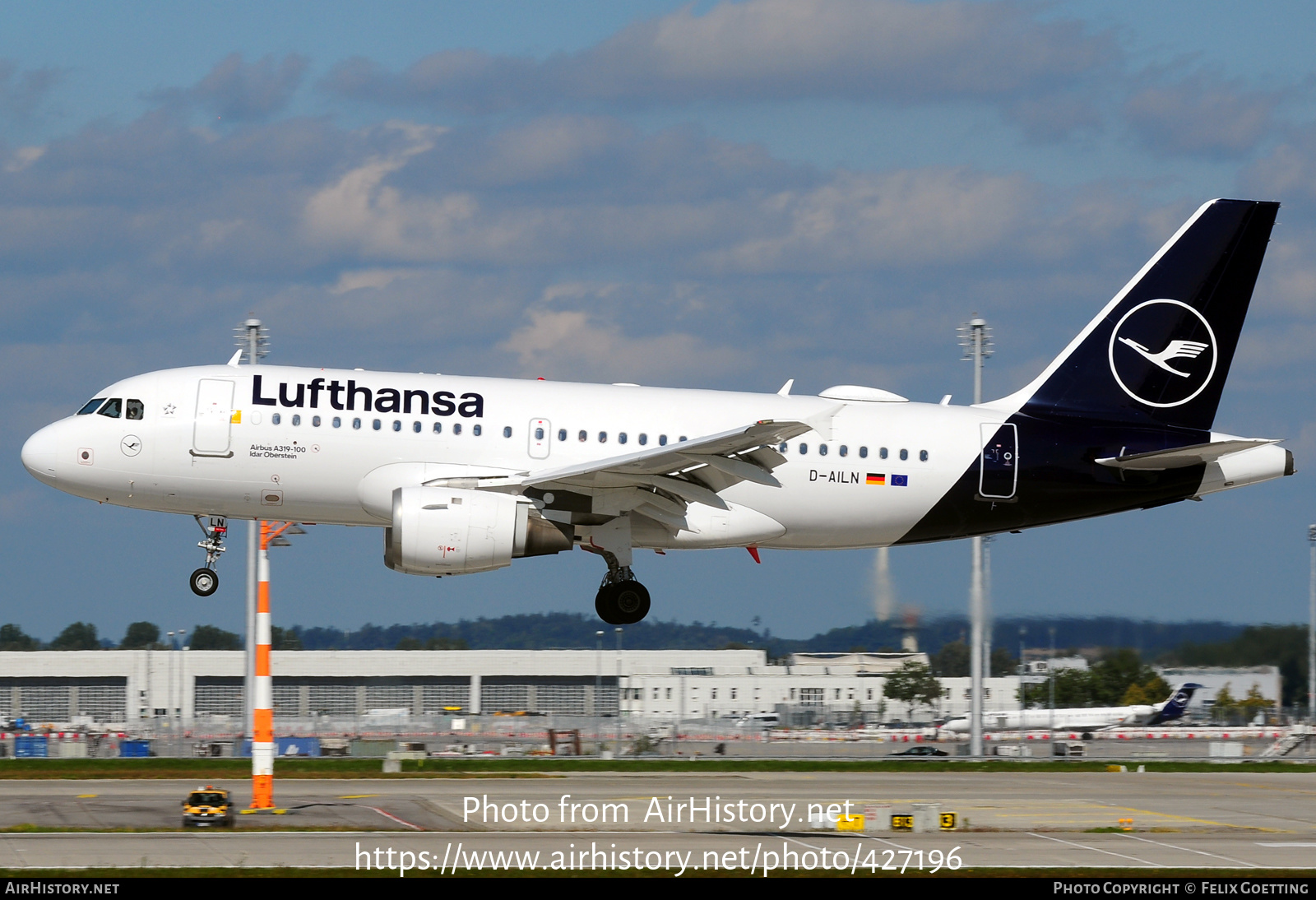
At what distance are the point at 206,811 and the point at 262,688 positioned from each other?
3.20m

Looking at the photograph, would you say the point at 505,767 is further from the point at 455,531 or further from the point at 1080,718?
the point at 1080,718

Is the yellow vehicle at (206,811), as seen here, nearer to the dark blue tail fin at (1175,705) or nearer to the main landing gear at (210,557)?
the main landing gear at (210,557)

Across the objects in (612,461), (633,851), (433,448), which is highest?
(433,448)

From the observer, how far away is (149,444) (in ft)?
97.9

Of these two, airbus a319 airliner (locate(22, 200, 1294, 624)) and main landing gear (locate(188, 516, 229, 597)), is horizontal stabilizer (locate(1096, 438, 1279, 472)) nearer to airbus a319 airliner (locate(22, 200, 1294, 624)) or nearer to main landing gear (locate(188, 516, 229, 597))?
airbus a319 airliner (locate(22, 200, 1294, 624))

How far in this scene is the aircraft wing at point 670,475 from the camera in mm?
27875

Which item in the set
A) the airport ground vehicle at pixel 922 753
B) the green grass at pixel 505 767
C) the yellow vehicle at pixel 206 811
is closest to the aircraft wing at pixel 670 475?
the yellow vehicle at pixel 206 811

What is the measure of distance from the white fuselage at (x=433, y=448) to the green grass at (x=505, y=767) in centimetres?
1224

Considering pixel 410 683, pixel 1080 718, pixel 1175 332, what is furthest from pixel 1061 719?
pixel 1175 332

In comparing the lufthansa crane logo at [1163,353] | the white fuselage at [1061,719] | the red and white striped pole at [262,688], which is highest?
the lufthansa crane logo at [1163,353]

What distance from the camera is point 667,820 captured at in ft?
94.8

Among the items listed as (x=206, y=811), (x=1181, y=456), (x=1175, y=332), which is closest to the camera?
(x=206, y=811)

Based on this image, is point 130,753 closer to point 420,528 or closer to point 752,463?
point 420,528
